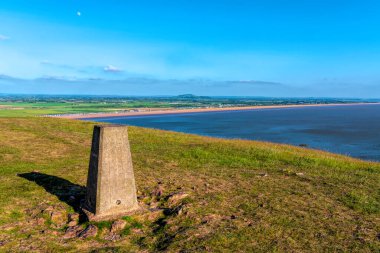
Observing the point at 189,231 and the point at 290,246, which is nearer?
the point at 290,246

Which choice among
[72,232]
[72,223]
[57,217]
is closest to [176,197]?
[72,223]

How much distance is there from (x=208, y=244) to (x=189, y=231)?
0.78 meters

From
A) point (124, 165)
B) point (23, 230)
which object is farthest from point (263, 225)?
point (23, 230)

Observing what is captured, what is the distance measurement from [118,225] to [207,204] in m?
2.85

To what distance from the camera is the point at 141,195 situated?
10562mm

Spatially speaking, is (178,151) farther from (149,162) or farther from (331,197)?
(331,197)

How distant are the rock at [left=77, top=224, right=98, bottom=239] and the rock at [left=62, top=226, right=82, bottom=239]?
0.51 feet

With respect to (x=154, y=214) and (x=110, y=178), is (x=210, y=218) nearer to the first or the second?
(x=154, y=214)

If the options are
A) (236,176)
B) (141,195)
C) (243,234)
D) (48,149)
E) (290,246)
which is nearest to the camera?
(290,246)

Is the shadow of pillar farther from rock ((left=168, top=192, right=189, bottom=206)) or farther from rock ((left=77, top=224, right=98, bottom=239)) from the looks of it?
rock ((left=168, top=192, right=189, bottom=206))

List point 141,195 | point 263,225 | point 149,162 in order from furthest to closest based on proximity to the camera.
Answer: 1. point 149,162
2. point 141,195
3. point 263,225

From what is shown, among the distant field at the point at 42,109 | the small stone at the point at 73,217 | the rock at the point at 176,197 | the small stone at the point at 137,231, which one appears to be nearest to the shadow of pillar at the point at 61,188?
the small stone at the point at 73,217

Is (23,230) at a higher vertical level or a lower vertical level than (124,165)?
lower

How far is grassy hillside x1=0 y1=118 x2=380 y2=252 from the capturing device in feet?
24.1
